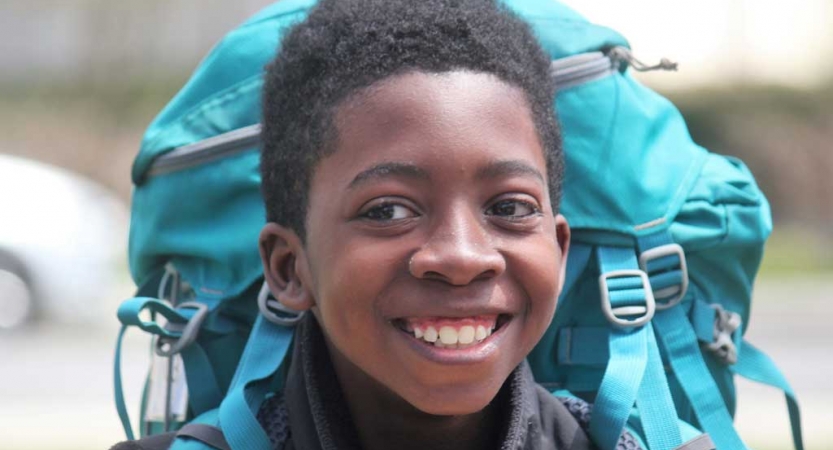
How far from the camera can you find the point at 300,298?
6.64ft

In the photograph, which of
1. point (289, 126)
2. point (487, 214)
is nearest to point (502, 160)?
point (487, 214)

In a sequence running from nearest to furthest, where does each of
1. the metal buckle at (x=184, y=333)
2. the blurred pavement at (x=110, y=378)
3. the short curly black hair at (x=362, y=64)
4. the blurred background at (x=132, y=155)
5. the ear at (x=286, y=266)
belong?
the short curly black hair at (x=362, y=64), the ear at (x=286, y=266), the metal buckle at (x=184, y=333), the blurred pavement at (x=110, y=378), the blurred background at (x=132, y=155)

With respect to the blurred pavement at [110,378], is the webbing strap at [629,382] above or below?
above

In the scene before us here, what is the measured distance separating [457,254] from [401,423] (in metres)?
0.38

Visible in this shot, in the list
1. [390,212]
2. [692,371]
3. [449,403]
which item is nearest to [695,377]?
[692,371]

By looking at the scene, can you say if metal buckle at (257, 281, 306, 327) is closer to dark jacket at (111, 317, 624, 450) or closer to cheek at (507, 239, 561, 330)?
dark jacket at (111, 317, 624, 450)

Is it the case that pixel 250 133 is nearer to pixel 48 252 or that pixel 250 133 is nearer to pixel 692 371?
pixel 692 371

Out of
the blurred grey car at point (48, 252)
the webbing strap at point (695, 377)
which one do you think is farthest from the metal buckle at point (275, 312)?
the blurred grey car at point (48, 252)

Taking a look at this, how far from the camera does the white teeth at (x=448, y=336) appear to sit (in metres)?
1.83

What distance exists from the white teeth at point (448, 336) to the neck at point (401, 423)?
218 mm

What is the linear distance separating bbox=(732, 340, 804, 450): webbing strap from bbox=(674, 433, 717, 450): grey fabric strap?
1.22ft

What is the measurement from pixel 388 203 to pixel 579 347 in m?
0.61

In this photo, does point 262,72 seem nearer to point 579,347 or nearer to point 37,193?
point 579,347

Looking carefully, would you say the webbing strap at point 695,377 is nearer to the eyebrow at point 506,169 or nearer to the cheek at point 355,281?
the eyebrow at point 506,169
